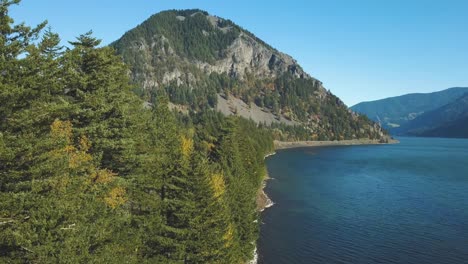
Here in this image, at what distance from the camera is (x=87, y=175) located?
74.1 feet

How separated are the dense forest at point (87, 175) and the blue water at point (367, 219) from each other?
17966mm

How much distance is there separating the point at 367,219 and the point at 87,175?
63068mm

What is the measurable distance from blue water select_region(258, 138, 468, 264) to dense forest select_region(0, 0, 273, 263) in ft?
58.9

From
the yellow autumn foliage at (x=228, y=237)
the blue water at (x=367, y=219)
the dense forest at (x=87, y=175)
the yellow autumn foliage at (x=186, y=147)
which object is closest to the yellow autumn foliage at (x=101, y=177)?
the dense forest at (x=87, y=175)

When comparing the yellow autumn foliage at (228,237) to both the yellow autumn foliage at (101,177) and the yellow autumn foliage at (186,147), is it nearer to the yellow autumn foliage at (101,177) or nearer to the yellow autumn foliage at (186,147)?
the yellow autumn foliage at (186,147)

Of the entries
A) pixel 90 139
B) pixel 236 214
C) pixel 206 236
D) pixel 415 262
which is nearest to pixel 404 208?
pixel 415 262

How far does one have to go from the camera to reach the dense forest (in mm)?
17406

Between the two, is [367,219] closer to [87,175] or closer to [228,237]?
[228,237]

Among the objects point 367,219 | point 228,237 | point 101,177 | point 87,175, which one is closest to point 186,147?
point 228,237

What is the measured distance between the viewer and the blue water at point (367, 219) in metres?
56.5

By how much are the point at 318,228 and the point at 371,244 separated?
10.8 meters

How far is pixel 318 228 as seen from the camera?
69312mm

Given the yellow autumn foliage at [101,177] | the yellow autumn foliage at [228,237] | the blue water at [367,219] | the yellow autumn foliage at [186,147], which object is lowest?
the blue water at [367,219]

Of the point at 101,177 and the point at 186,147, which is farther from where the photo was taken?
the point at 186,147
